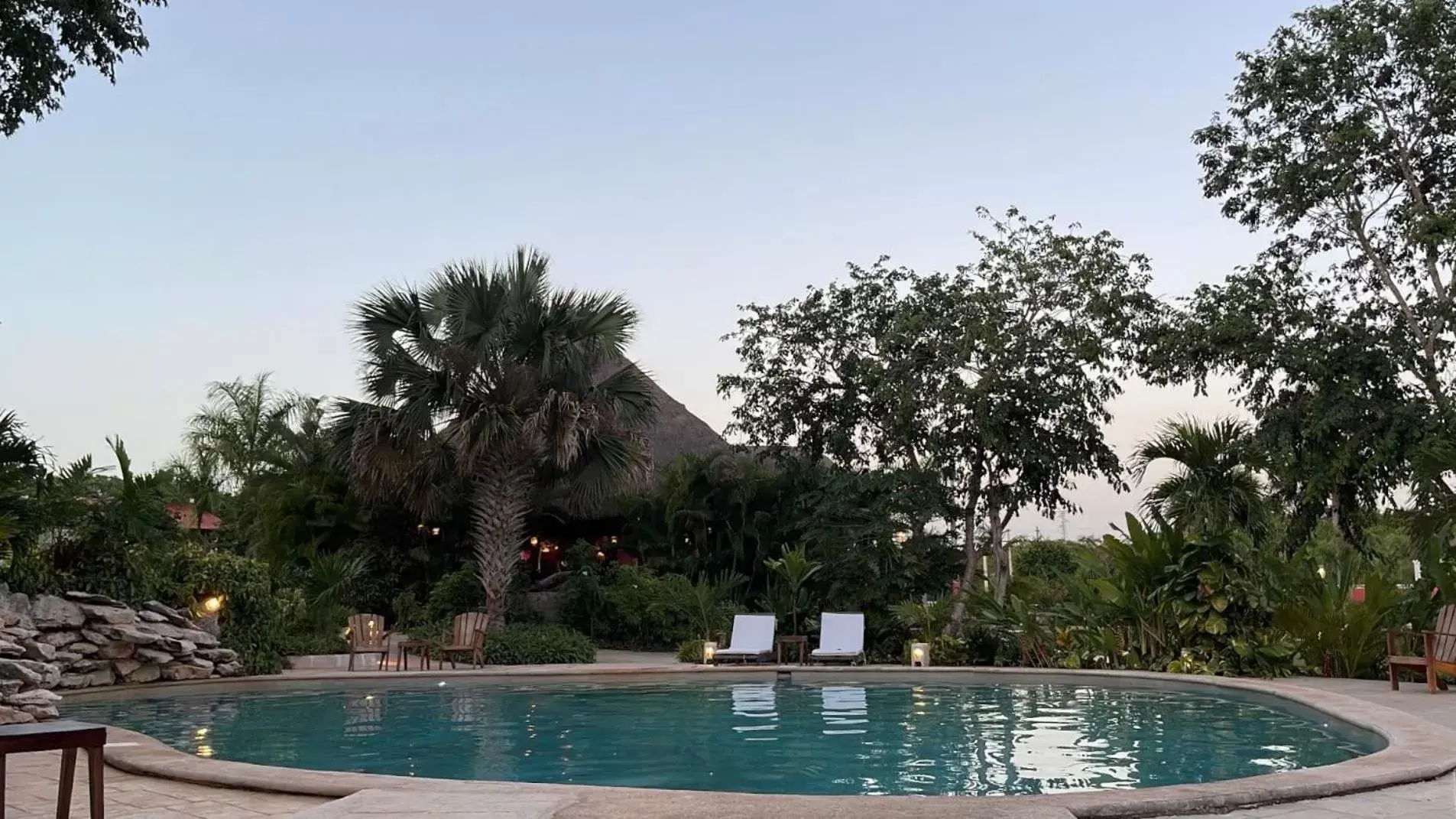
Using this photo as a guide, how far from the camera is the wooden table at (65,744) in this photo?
401 cm

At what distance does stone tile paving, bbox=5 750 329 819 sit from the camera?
5164mm

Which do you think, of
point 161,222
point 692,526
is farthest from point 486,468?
point 161,222

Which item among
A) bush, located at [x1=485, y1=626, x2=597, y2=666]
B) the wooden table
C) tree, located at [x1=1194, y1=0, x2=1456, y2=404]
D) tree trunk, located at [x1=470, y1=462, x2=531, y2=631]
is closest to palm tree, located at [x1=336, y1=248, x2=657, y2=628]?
tree trunk, located at [x1=470, y1=462, x2=531, y2=631]

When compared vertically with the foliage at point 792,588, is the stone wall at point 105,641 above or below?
below

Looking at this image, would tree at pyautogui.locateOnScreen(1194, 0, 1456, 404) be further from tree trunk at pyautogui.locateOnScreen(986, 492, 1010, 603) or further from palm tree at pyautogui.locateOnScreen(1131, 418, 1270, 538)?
tree trunk at pyautogui.locateOnScreen(986, 492, 1010, 603)

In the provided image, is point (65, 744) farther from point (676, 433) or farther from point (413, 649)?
point (676, 433)

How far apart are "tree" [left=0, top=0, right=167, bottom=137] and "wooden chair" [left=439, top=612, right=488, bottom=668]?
27.5ft

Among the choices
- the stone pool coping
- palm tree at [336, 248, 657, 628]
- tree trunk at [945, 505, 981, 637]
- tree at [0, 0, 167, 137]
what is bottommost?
the stone pool coping

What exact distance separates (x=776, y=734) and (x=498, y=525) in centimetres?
962

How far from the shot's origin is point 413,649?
16.2m

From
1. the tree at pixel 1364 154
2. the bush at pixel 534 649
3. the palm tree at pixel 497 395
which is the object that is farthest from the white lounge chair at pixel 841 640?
the tree at pixel 1364 154

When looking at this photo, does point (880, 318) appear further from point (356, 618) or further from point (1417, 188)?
point (356, 618)

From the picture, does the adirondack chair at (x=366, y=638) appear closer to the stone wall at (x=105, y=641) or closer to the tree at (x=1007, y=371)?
the stone wall at (x=105, y=641)

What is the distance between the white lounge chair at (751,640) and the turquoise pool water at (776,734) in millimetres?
2091
